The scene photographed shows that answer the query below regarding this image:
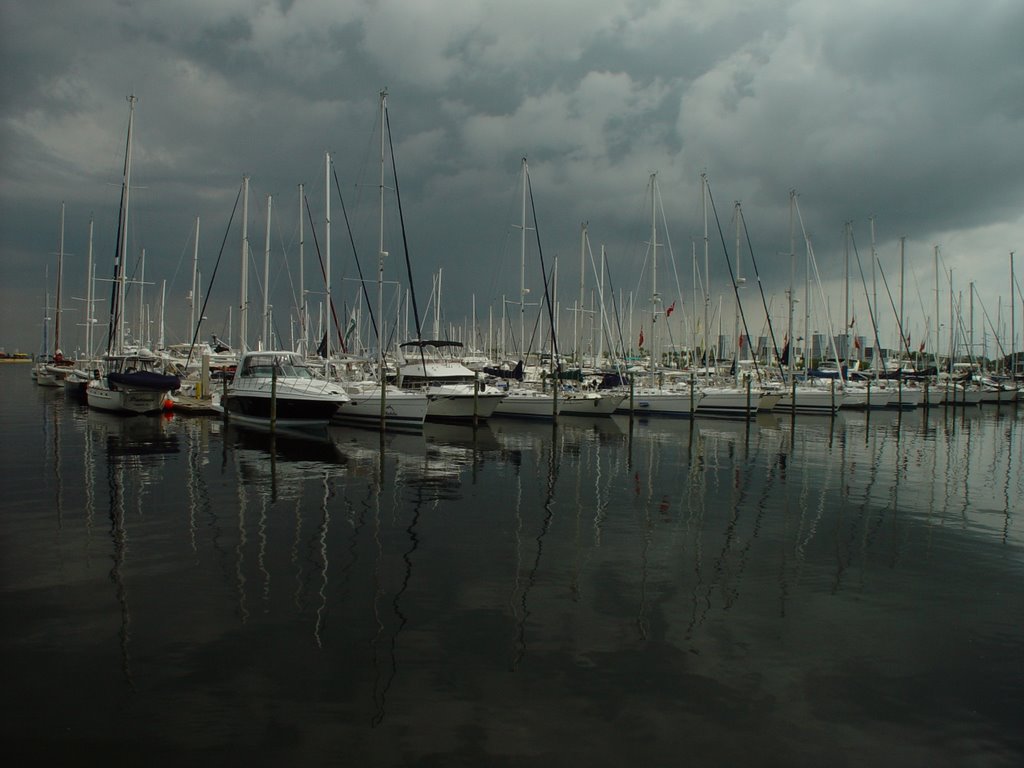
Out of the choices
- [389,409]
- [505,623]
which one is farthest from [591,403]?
[505,623]

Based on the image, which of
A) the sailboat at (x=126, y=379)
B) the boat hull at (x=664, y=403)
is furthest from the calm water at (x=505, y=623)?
the boat hull at (x=664, y=403)

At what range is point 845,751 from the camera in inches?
242

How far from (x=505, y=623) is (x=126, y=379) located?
3546 cm

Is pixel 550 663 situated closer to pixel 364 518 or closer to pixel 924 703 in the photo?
pixel 924 703

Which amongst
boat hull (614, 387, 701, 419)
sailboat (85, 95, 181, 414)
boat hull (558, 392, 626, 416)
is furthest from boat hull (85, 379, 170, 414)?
boat hull (614, 387, 701, 419)

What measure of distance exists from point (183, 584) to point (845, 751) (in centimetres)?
848

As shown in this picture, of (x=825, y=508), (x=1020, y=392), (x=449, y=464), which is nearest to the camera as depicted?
(x=825, y=508)

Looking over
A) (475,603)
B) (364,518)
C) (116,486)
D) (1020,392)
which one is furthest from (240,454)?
(1020,392)

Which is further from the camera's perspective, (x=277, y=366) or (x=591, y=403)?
(x=591, y=403)

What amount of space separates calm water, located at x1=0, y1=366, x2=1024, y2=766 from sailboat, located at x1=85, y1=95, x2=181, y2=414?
21.1 meters

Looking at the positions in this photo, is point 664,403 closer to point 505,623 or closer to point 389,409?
point 389,409

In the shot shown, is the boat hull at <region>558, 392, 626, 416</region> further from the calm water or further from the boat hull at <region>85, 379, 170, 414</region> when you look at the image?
the calm water

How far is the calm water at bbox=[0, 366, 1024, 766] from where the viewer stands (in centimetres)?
626

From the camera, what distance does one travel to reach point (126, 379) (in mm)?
37656
